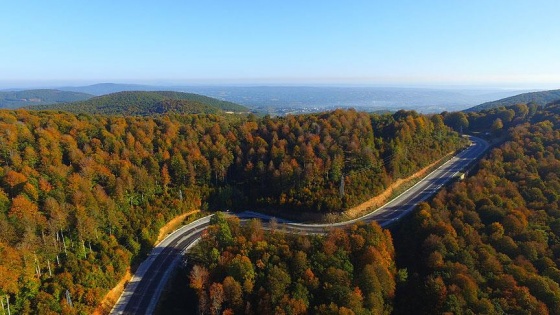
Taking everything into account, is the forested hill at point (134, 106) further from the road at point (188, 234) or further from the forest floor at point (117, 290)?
the road at point (188, 234)

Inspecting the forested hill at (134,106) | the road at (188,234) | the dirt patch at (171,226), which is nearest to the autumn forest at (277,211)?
the dirt patch at (171,226)

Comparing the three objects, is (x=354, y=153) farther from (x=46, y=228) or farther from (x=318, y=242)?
(x=46, y=228)

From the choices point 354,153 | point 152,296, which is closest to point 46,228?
point 152,296

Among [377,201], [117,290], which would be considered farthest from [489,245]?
[117,290]

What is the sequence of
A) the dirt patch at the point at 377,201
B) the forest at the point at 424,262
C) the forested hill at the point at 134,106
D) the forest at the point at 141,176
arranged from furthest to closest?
the forested hill at the point at 134,106 < the dirt patch at the point at 377,201 < the forest at the point at 141,176 < the forest at the point at 424,262

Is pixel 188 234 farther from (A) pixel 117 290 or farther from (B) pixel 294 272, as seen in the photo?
(B) pixel 294 272

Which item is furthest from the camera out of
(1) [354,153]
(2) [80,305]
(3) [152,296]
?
(1) [354,153]
